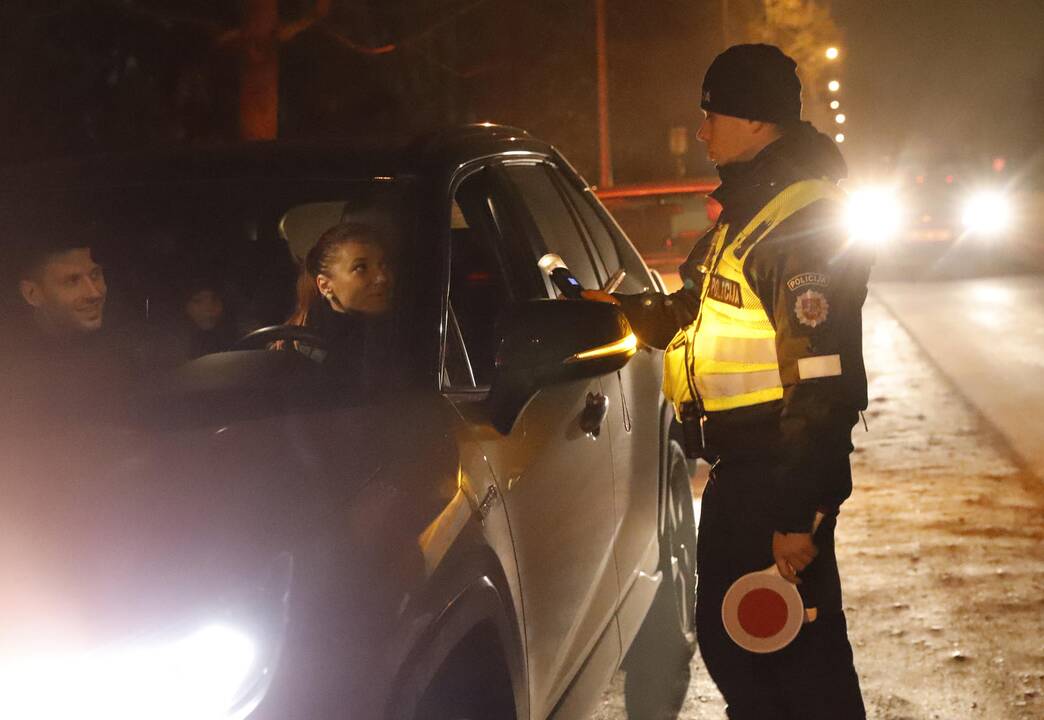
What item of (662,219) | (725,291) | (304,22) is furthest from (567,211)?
(304,22)

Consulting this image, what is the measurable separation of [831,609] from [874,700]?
1456 mm

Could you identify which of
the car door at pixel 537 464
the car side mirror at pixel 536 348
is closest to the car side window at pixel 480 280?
the car door at pixel 537 464

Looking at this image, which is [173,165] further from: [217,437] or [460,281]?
[217,437]

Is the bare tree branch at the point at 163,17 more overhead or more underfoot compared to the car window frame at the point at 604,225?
more overhead

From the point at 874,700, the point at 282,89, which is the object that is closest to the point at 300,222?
the point at 874,700

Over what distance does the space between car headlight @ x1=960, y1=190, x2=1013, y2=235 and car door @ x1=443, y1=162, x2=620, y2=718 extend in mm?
26867

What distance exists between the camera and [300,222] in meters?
4.24

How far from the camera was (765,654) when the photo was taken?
3270 mm

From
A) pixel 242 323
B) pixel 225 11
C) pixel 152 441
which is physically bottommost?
pixel 152 441

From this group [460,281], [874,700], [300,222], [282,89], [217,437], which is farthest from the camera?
[282,89]

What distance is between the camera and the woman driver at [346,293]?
306cm

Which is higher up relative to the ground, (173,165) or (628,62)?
(628,62)

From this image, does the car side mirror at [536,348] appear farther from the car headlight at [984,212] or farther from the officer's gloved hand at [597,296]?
the car headlight at [984,212]

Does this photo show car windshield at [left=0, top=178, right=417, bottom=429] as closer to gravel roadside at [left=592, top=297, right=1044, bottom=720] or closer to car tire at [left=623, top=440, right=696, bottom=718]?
car tire at [left=623, top=440, right=696, bottom=718]
